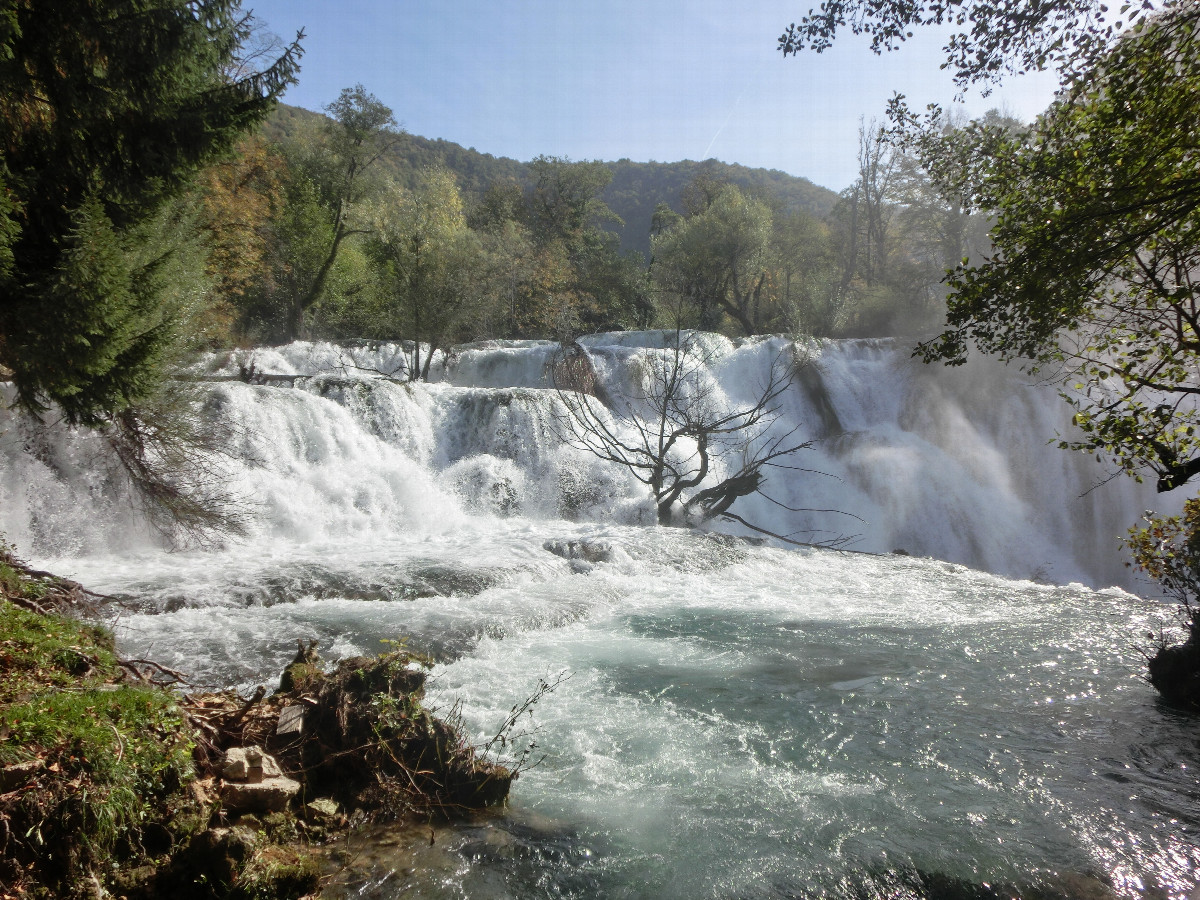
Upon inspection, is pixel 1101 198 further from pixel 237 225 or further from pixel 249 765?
pixel 237 225

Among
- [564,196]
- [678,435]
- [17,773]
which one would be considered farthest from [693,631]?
[564,196]

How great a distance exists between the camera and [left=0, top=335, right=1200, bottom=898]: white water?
3414 millimetres

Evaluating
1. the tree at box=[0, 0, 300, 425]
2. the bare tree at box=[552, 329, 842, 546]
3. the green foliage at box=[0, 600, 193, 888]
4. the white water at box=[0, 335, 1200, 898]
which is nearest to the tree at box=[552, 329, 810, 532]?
the bare tree at box=[552, 329, 842, 546]

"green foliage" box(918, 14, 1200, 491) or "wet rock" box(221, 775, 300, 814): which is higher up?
"green foliage" box(918, 14, 1200, 491)

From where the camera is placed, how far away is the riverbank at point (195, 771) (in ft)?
6.91

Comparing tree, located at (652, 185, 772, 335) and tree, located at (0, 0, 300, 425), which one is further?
tree, located at (652, 185, 772, 335)

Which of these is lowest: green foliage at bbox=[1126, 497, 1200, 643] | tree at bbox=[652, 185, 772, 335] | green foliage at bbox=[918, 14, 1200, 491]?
green foliage at bbox=[1126, 497, 1200, 643]

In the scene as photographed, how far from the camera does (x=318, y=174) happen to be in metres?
26.8

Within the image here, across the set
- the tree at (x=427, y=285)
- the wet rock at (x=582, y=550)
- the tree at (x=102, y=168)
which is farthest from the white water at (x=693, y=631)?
the tree at (x=427, y=285)

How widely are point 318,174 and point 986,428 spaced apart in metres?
25.6

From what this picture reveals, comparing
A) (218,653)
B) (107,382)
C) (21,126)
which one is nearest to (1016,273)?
(218,653)

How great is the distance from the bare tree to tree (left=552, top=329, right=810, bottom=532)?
2 cm

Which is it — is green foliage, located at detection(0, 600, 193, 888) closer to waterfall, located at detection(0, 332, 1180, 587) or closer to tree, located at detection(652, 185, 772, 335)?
waterfall, located at detection(0, 332, 1180, 587)

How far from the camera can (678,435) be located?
11680 mm
